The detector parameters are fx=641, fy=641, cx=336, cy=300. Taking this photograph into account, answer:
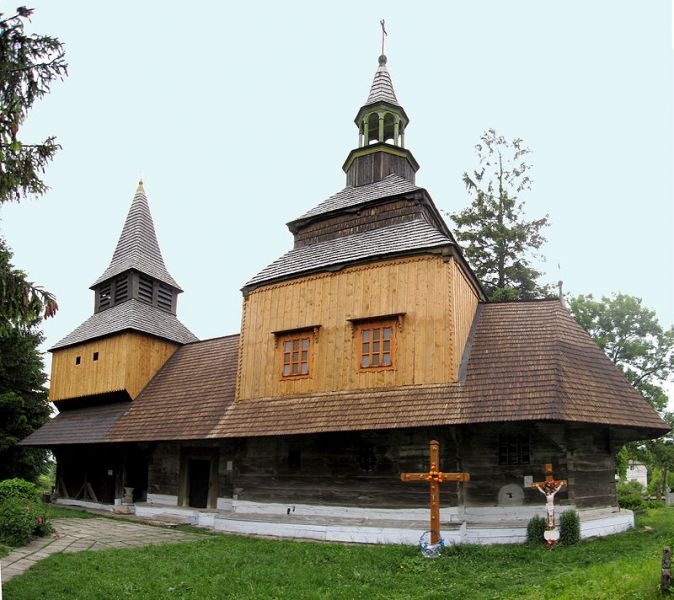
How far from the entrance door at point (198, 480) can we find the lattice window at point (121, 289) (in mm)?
7977

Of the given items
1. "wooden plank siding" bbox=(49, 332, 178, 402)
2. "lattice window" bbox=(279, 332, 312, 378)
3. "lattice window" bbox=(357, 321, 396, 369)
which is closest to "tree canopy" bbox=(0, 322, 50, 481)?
"wooden plank siding" bbox=(49, 332, 178, 402)

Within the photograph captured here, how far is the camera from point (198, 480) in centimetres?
1842

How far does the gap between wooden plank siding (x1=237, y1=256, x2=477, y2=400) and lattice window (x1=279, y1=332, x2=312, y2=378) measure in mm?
169

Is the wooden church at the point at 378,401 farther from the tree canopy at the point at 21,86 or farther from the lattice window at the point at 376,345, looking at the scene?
the tree canopy at the point at 21,86

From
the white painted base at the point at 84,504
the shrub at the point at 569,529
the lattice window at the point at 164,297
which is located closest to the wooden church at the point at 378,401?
the white painted base at the point at 84,504

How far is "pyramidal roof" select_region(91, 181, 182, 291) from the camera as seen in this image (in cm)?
2420

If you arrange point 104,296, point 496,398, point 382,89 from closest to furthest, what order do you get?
1. point 496,398
2. point 382,89
3. point 104,296

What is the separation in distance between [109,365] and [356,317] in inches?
427

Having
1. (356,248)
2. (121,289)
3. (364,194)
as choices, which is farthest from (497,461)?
(121,289)

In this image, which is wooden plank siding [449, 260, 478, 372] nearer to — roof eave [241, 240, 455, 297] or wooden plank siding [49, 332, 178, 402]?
roof eave [241, 240, 455, 297]

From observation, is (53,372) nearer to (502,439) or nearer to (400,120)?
(400,120)

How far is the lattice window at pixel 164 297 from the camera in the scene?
2456cm

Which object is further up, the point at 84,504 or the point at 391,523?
the point at 391,523

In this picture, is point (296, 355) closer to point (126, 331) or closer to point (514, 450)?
point (514, 450)
